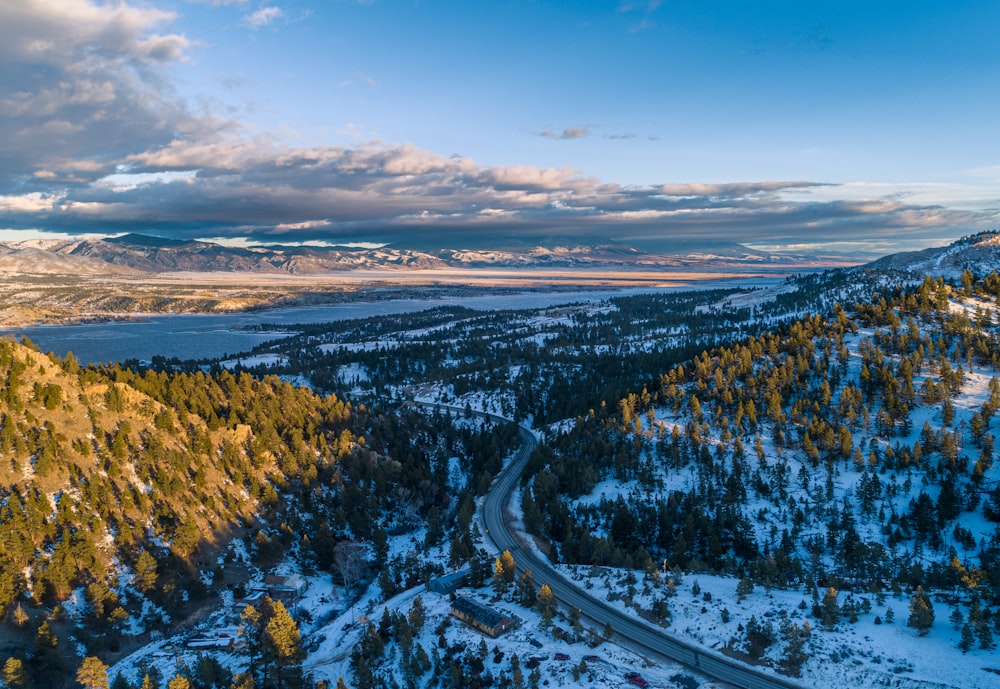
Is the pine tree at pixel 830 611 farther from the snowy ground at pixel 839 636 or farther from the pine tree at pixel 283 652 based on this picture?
the pine tree at pixel 283 652

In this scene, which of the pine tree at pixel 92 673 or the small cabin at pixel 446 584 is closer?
the pine tree at pixel 92 673

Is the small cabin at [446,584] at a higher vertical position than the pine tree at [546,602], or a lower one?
lower

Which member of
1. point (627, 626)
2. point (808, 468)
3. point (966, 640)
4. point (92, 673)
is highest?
point (92, 673)

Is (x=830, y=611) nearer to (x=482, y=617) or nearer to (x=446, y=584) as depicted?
(x=482, y=617)

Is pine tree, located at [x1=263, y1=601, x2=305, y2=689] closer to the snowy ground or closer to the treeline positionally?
the snowy ground

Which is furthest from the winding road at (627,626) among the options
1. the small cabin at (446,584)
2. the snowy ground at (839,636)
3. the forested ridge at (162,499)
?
the small cabin at (446,584)

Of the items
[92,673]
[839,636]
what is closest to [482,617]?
[839,636]

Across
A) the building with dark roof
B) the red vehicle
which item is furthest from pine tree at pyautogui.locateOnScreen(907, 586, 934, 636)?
the building with dark roof
